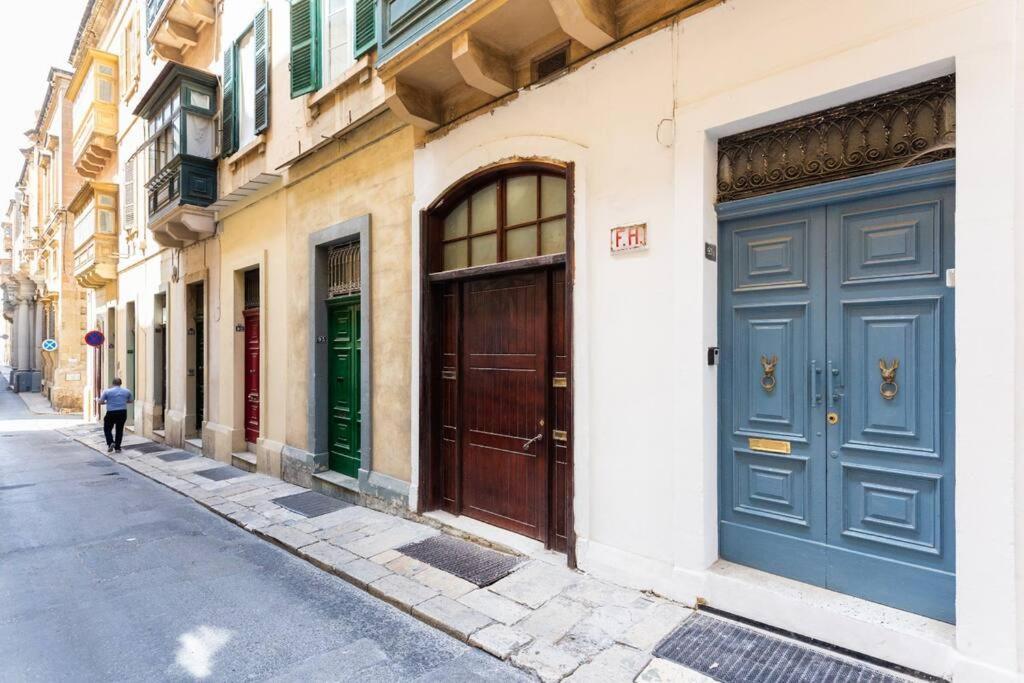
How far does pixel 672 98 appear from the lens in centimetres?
401

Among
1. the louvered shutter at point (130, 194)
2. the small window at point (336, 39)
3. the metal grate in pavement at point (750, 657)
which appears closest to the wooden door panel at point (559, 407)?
the metal grate in pavement at point (750, 657)

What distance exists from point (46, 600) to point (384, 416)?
10.7 feet

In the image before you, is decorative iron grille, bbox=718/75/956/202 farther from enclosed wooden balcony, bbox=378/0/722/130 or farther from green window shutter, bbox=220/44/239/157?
green window shutter, bbox=220/44/239/157

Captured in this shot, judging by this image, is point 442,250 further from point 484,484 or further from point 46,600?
point 46,600

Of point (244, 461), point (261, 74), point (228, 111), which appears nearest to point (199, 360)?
point (244, 461)

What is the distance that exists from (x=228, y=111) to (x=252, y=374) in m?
4.63

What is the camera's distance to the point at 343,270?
7582 mm

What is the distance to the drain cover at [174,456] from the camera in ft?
34.4

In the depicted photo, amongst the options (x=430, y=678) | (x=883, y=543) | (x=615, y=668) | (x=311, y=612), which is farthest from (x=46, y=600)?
(x=883, y=543)

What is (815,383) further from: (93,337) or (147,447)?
(93,337)

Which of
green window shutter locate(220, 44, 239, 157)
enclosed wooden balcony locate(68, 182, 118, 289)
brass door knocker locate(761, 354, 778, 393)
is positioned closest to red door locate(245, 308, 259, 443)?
green window shutter locate(220, 44, 239, 157)

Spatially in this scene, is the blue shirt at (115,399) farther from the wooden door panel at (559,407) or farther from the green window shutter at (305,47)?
the wooden door panel at (559,407)

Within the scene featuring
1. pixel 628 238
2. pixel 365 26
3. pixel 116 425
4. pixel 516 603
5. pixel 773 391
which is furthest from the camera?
pixel 116 425

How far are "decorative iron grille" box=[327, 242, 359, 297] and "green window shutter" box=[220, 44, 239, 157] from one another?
11.8ft
